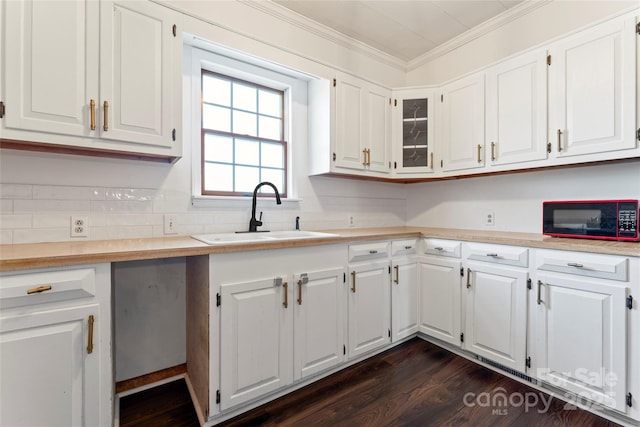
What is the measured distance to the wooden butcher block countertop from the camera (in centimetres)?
112

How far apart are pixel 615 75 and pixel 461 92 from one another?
0.98 metres

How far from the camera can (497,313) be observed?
2014mm

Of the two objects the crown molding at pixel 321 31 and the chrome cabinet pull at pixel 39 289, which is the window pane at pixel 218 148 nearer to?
the crown molding at pixel 321 31

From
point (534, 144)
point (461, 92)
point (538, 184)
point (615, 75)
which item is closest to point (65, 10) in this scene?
point (461, 92)

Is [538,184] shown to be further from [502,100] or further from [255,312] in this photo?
[255,312]

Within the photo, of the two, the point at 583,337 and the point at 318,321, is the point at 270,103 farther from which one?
the point at 583,337

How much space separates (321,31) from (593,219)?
2.52 metres

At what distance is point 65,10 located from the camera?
4.46ft

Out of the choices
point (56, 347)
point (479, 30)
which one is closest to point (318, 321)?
point (56, 347)

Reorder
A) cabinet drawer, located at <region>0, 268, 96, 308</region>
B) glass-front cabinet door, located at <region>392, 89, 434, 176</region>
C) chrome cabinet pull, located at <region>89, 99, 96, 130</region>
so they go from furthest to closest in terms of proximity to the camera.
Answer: glass-front cabinet door, located at <region>392, 89, 434, 176</region>, chrome cabinet pull, located at <region>89, 99, 96, 130</region>, cabinet drawer, located at <region>0, 268, 96, 308</region>

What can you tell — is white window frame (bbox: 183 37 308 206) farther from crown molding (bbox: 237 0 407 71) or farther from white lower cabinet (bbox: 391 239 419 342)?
white lower cabinet (bbox: 391 239 419 342)

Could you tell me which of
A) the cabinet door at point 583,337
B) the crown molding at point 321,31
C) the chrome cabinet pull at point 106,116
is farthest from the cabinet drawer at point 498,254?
the chrome cabinet pull at point 106,116

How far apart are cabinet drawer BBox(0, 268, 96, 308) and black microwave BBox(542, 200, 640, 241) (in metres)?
2.69

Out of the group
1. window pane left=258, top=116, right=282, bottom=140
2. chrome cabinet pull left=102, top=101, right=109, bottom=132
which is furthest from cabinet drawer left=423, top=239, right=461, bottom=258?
chrome cabinet pull left=102, top=101, right=109, bottom=132
